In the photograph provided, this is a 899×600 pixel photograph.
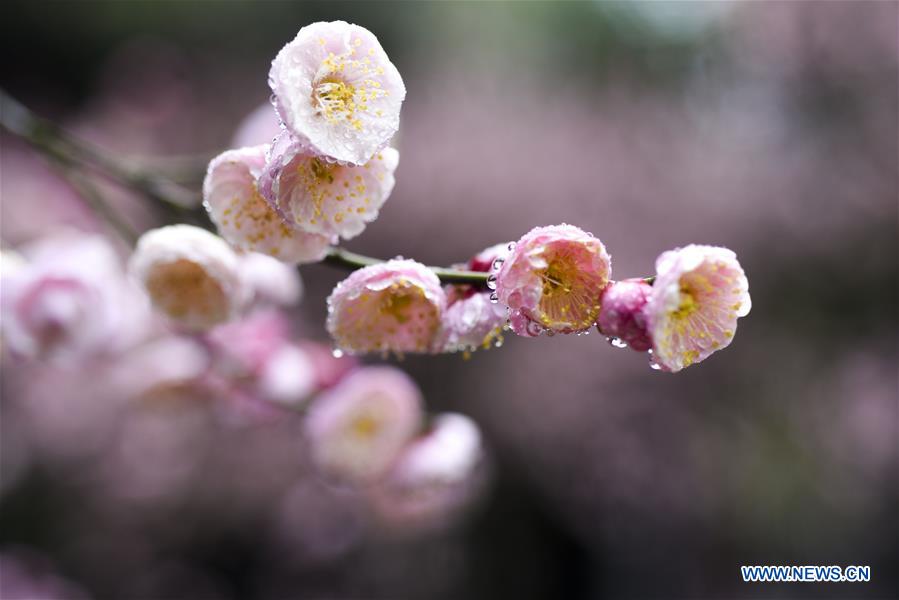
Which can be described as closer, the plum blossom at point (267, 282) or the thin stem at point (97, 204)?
the thin stem at point (97, 204)

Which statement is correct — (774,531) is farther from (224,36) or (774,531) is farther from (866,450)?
(224,36)

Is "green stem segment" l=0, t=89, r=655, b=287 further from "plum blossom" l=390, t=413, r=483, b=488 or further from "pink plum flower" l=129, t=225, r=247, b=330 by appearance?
"plum blossom" l=390, t=413, r=483, b=488

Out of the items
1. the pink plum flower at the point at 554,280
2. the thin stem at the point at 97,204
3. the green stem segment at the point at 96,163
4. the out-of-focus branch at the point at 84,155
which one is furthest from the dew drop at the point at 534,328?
the thin stem at the point at 97,204

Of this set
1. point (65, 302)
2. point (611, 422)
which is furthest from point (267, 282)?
point (611, 422)

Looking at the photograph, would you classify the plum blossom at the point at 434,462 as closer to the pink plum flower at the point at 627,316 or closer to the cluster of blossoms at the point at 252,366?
the cluster of blossoms at the point at 252,366

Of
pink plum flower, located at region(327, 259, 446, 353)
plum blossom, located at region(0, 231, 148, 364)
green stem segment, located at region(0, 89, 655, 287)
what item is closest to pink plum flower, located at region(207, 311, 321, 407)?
plum blossom, located at region(0, 231, 148, 364)

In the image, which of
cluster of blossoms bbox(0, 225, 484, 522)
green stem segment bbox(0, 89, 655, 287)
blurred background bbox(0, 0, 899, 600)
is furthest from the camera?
blurred background bbox(0, 0, 899, 600)
